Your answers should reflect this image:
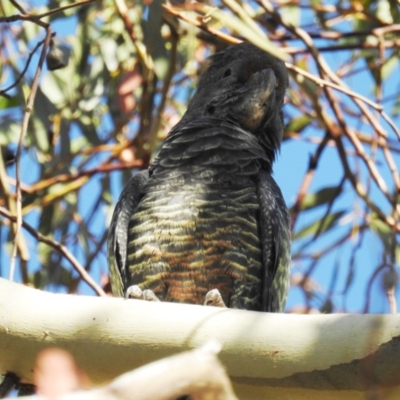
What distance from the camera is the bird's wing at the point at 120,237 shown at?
2.85 metres

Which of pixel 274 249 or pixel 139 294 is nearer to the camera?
pixel 139 294

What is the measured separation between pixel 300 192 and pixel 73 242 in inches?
41.5

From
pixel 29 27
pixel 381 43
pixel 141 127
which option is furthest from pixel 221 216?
pixel 29 27

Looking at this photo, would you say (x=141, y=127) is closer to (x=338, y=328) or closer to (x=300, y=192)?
(x=300, y=192)

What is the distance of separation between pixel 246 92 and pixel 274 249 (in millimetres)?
815

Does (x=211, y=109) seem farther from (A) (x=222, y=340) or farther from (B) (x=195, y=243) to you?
(A) (x=222, y=340)

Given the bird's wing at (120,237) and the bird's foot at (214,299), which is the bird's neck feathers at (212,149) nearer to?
the bird's wing at (120,237)

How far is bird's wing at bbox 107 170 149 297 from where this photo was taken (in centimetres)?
285

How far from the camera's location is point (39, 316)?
1874 mm

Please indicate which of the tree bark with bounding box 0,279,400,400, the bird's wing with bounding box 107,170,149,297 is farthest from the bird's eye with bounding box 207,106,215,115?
the tree bark with bounding box 0,279,400,400

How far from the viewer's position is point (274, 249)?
9.33ft

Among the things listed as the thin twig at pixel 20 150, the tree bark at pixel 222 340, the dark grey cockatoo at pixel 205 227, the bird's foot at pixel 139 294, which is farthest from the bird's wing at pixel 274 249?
the tree bark at pixel 222 340

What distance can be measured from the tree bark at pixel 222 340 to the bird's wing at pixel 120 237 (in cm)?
92

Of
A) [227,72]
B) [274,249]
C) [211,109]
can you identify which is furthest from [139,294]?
[227,72]
